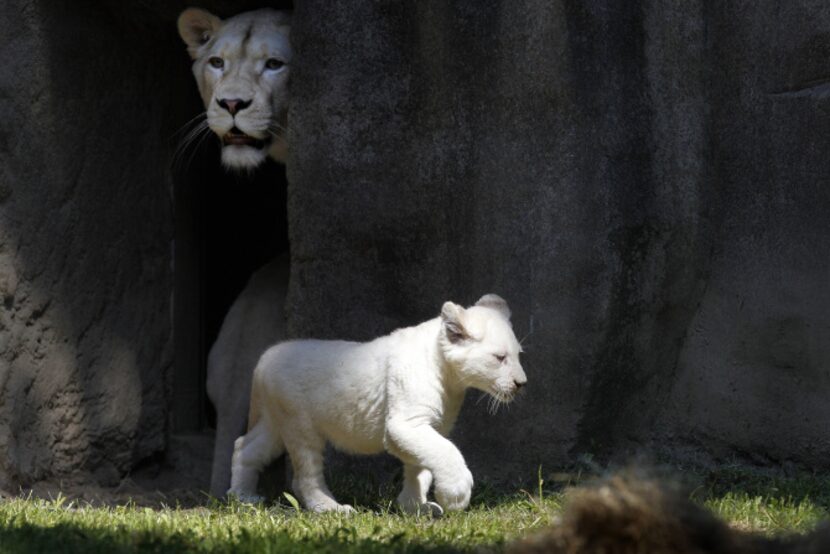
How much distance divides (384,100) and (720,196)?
6.20 ft

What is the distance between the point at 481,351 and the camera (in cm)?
614

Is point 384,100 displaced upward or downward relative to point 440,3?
downward

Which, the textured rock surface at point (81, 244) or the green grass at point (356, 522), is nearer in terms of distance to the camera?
the green grass at point (356, 522)

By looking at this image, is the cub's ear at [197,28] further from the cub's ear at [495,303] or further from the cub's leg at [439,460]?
the cub's leg at [439,460]

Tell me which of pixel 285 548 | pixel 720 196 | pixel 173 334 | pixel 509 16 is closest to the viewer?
pixel 285 548

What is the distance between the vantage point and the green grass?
4.84 metres

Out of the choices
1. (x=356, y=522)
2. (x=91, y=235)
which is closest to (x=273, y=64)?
(x=91, y=235)

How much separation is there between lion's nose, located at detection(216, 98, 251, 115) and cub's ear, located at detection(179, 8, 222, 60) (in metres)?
0.59

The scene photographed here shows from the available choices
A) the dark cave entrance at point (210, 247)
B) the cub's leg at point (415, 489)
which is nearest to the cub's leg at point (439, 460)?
the cub's leg at point (415, 489)

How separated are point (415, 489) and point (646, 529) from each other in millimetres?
2667

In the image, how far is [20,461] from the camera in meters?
7.81

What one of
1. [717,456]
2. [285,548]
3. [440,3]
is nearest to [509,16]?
[440,3]

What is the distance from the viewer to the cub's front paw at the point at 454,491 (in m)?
5.98

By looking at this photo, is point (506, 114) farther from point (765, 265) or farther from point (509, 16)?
point (765, 265)
